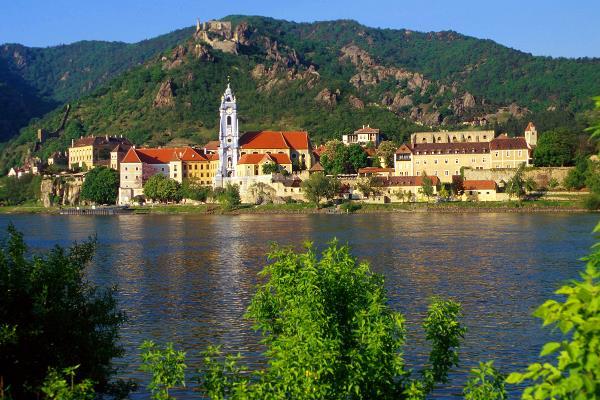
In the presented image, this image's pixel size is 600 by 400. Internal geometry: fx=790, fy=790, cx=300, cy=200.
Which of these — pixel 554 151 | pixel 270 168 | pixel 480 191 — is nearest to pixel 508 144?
pixel 554 151

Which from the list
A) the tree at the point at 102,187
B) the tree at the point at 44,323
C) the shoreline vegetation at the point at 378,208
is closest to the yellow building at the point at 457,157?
the shoreline vegetation at the point at 378,208

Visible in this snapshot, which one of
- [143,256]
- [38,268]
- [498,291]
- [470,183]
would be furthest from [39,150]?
[38,268]

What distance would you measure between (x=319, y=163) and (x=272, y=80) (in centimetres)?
7217

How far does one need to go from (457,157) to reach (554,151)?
38.2ft

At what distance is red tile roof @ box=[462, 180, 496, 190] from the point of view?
90.3 metres

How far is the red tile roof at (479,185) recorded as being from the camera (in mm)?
90312

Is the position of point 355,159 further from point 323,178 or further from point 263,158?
point 323,178

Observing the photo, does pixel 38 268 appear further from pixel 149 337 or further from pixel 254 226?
pixel 254 226

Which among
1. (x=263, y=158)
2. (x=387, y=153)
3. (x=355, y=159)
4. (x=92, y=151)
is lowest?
(x=355, y=159)

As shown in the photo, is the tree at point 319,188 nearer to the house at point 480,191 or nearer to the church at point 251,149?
the church at point 251,149

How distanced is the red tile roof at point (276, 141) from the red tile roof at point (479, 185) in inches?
1043

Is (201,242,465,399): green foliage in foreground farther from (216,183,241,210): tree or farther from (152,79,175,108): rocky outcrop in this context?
(152,79,175,108): rocky outcrop

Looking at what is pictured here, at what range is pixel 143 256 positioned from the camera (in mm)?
46375

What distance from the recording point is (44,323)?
1348 cm
